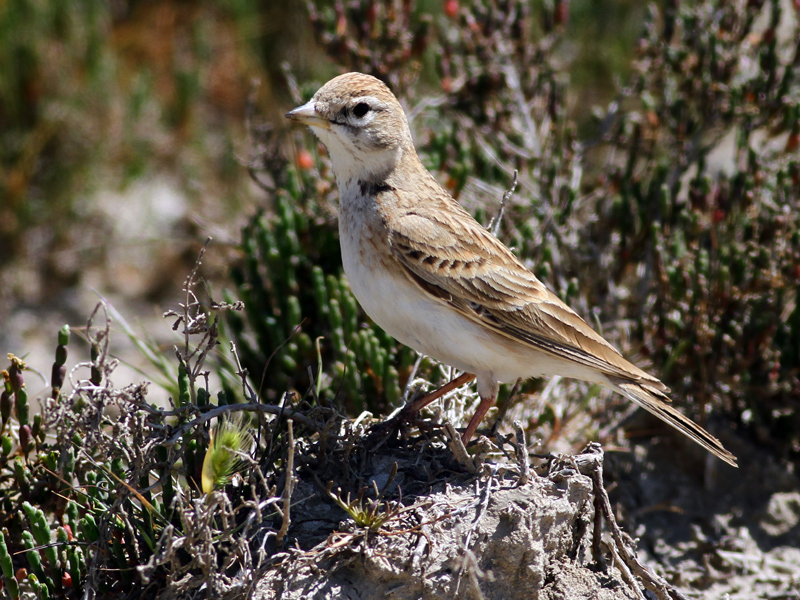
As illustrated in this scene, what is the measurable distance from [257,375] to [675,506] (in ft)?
7.98

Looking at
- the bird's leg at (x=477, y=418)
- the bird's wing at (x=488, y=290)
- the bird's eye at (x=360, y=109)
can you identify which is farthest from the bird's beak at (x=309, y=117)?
the bird's leg at (x=477, y=418)

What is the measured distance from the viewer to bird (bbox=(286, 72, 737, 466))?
346 cm

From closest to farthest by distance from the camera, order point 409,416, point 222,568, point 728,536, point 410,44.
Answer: point 222,568 < point 409,416 < point 728,536 < point 410,44

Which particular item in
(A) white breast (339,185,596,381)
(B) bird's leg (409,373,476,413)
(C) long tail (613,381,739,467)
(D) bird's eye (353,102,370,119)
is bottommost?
(C) long tail (613,381,739,467)

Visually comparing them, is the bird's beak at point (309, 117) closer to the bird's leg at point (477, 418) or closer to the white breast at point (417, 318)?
the white breast at point (417, 318)

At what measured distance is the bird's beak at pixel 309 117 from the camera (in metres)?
3.58

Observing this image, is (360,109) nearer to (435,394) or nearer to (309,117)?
(309,117)

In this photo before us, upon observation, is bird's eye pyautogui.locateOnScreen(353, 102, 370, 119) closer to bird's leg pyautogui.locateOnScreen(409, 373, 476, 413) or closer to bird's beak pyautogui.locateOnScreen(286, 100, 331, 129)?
bird's beak pyautogui.locateOnScreen(286, 100, 331, 129)

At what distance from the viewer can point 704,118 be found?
564cm

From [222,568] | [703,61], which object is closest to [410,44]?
[703,61]

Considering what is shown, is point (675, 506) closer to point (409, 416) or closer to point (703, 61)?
point (409, 416)

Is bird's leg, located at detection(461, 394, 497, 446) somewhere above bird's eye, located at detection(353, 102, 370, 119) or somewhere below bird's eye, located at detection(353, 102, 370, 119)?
below

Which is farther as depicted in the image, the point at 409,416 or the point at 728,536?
the point at 728,536

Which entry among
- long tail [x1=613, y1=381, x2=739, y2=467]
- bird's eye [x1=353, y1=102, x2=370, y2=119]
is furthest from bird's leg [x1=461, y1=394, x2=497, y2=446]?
bird's eye [x1=353, y1=102, x2=370, y2=119]
